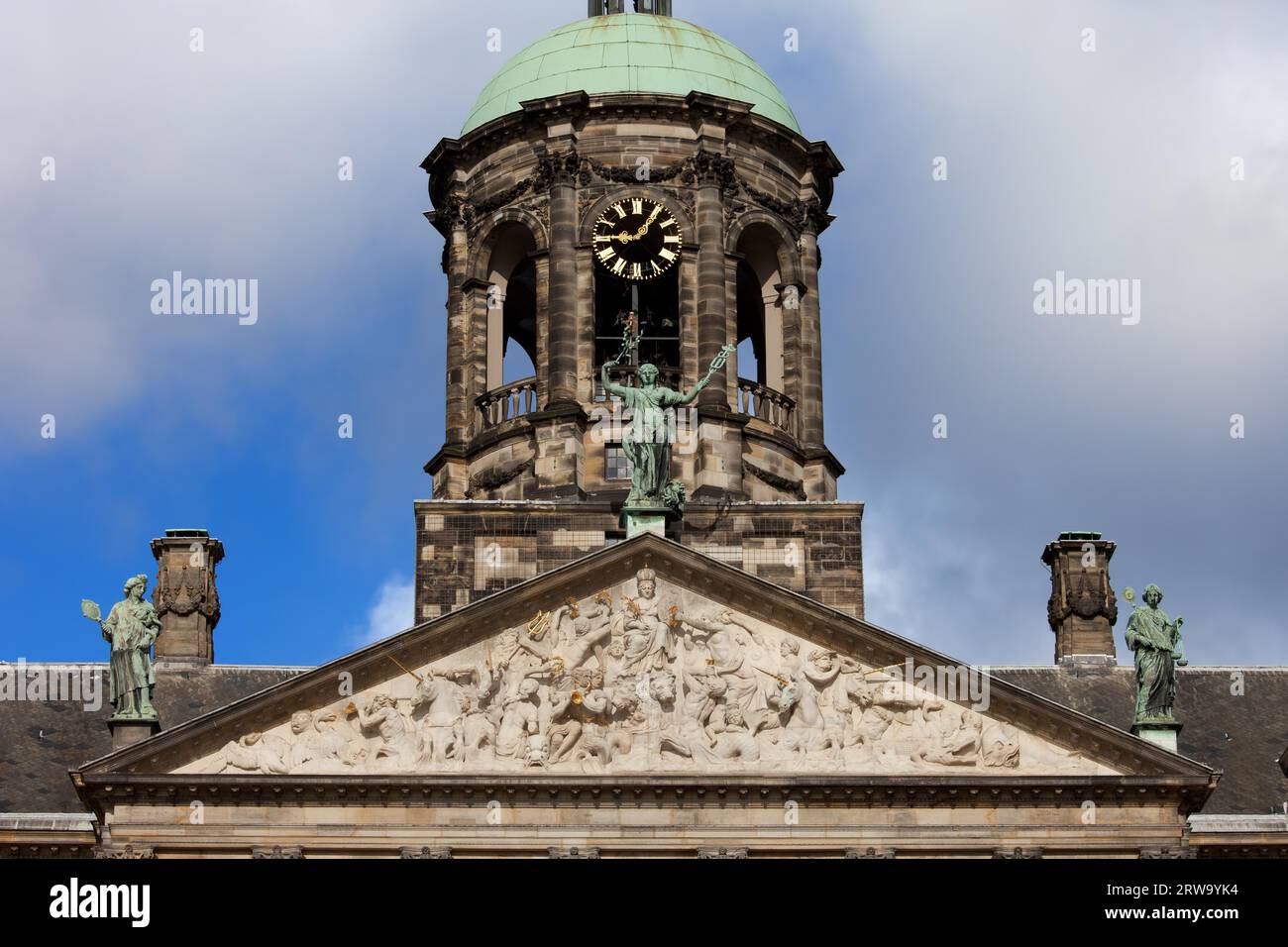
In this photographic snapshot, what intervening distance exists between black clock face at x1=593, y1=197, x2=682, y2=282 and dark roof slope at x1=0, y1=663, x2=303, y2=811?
24.9ft

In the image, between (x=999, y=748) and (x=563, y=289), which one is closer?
(x=999, y=748)

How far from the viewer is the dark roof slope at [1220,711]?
141 feet

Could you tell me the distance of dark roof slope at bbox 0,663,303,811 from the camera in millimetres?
42156

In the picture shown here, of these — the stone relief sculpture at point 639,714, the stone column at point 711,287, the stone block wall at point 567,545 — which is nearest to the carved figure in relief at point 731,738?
the stone relief sculpture at point 639,714

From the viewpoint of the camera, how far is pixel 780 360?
4519 centimetres

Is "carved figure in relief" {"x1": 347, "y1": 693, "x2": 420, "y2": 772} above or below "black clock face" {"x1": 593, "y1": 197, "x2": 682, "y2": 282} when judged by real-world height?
below

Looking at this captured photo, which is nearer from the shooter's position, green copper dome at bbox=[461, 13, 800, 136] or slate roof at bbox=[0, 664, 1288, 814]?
slate roof at bbox=[0, 664, 1288, 814]

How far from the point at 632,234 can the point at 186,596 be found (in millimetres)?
8673

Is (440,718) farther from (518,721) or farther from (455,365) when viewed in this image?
(455,365)

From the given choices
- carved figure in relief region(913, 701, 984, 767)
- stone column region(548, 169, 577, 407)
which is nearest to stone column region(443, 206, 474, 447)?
stone column region(548, 169, 577, 407)

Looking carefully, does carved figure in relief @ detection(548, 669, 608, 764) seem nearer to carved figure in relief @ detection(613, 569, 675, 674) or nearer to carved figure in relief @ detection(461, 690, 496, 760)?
carved figure in relief @ detection(613, 569, 675, 674)

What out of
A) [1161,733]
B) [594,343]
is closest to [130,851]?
Result: [594,343]

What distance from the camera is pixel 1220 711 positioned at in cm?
4525
